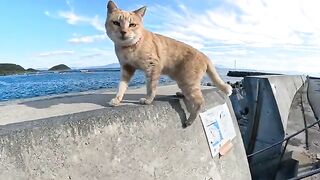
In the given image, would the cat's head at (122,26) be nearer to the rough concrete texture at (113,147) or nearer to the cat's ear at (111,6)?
the cat's ear at (111,6)

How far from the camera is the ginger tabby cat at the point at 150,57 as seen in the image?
311 cm

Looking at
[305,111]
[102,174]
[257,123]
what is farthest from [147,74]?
[305,111]

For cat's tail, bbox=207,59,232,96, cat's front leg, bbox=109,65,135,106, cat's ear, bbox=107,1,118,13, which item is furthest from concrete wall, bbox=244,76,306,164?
cat's ear, bbox=107,1,118,13

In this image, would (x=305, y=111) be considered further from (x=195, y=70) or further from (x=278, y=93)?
(x=195, y=70)

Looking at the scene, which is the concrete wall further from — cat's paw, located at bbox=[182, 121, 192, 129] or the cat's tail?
cat's paw, located at bbox=[182, 121, 192, 129]

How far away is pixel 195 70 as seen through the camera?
3.45 metres

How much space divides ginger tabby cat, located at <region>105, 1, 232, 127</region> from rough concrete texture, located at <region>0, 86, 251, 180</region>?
222mm

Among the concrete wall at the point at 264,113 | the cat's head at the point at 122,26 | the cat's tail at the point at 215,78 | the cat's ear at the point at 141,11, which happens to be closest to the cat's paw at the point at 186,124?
the cat's tail at the point at 215,78

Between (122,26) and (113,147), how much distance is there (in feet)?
3.91

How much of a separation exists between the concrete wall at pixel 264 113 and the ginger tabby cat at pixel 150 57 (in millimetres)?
4275

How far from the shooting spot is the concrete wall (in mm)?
7309

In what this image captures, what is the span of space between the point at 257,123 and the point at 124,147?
220 inches

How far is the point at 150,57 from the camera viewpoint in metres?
3.24

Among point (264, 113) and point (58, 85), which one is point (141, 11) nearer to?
point (264, 113)
